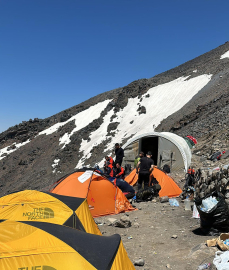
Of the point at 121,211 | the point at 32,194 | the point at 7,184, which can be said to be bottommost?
the point at 7,184

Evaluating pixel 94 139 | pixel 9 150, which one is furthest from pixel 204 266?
pixel 9 150

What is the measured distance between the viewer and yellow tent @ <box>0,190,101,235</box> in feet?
19.5

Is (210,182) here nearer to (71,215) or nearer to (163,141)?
(71,215)

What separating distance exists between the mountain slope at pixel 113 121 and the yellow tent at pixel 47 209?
2037cm

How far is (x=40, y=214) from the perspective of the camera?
606 centimetres

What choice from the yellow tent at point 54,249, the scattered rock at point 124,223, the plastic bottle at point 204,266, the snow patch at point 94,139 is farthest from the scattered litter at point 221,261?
the snow patch at point 94,139

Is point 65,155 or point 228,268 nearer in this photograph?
point 228,268

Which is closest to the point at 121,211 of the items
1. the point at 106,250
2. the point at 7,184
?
the point at 106,250

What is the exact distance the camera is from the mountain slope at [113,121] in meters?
31.3

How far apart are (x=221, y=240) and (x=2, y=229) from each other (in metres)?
3.71

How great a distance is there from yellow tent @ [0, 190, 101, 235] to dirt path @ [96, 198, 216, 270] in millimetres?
1070

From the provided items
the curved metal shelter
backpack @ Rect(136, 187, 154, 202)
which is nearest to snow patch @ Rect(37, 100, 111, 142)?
the curved metal shelter

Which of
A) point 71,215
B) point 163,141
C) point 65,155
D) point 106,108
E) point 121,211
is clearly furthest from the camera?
point 106,108

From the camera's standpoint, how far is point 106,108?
44.5 meters
